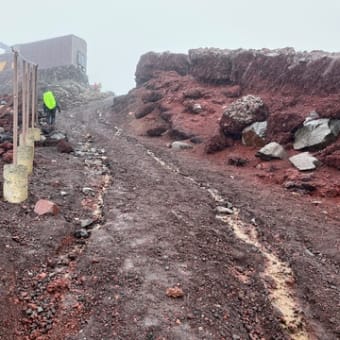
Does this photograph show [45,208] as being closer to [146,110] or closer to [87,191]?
[87,191]

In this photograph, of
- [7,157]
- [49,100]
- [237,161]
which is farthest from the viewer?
[49,100]

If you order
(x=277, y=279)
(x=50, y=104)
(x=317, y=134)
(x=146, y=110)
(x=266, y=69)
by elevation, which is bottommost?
(x=277, y=279)

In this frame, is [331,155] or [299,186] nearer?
[299,186]

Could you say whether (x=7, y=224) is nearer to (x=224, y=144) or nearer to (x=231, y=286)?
(x=231, y=286)

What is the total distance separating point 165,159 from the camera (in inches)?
579

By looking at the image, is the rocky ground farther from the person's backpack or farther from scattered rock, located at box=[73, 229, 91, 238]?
the person's backpack

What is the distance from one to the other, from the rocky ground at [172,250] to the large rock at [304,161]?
0.70 feet

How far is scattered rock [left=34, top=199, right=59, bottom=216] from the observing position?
800 centimetres

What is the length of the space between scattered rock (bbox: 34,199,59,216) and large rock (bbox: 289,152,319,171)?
757cm

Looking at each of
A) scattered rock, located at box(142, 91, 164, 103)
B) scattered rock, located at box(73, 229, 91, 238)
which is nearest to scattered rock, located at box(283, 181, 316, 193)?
scattered rock, located at box(73, 229, 91, 238)

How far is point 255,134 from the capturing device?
14961mm

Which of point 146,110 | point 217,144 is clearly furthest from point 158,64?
point 217,144

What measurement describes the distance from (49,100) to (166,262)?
13.1m

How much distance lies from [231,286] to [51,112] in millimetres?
14457
